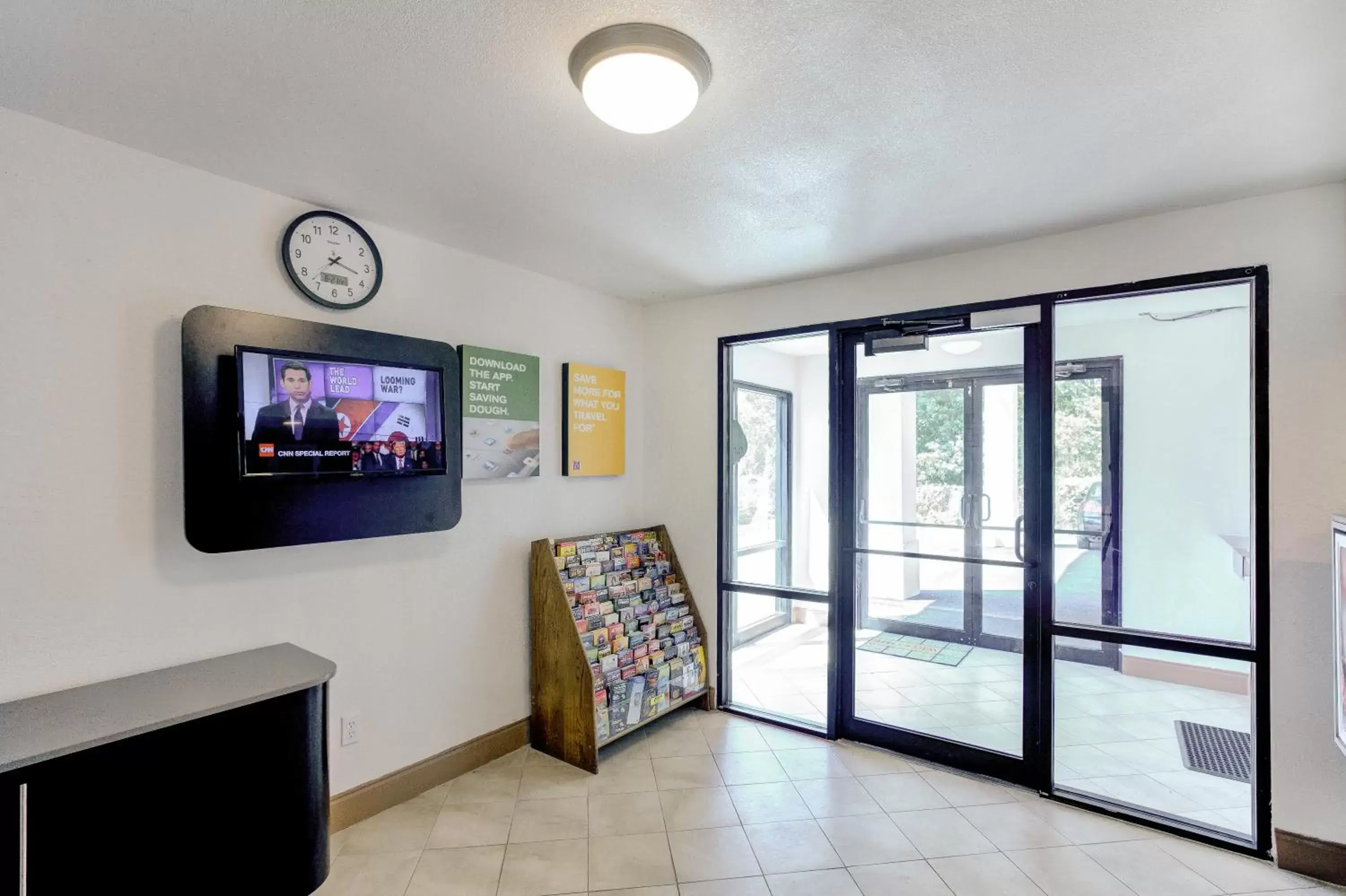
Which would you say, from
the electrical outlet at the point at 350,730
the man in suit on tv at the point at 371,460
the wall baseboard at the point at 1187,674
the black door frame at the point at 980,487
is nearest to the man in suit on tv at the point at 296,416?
the man in suit on tv at the point at 371,460

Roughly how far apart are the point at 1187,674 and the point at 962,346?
1798 mm

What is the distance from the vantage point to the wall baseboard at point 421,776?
8.12ft

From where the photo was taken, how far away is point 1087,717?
2.89m

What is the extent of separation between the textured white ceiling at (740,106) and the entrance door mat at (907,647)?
213 cm

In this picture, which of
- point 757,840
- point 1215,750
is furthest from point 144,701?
point 1215,750

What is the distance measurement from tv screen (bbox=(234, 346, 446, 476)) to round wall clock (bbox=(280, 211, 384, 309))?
1.06 feet

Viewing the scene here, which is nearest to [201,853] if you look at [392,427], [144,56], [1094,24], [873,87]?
[392,427]

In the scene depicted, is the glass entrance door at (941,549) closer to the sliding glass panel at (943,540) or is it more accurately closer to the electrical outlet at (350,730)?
the sliding glass panel at (943,540)

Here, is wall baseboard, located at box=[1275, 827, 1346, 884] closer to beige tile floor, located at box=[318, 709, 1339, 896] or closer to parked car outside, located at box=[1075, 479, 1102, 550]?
beige tile floor, located at box=[318, 709, 1339, 896]

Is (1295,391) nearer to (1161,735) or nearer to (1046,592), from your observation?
(1046,592)

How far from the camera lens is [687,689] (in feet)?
11.8

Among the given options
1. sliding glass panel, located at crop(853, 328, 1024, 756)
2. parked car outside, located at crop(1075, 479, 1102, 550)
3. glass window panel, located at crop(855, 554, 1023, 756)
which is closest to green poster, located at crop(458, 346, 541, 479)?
sliding glass panel, located at crop(853, 328, 1024, 756)

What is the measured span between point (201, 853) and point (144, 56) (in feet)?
6.95

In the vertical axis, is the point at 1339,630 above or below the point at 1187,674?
above
